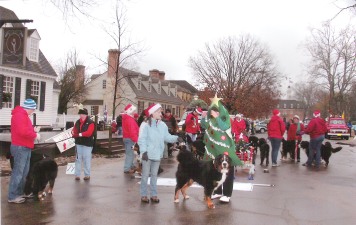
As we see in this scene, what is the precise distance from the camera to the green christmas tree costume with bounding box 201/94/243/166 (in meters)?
7.26

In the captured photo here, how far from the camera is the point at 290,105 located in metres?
153

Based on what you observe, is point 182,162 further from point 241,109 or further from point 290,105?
point 290,105

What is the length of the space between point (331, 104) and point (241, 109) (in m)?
15.7

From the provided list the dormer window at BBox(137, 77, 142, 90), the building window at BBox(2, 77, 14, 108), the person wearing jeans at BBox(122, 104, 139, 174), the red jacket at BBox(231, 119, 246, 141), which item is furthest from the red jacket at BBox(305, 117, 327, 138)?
the dormer window at BBox(137, 77, 142, 90)

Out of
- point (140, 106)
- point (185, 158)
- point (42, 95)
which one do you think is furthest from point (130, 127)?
point (140, 106)

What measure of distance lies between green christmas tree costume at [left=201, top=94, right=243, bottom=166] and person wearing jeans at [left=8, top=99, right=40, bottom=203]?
10.6ft

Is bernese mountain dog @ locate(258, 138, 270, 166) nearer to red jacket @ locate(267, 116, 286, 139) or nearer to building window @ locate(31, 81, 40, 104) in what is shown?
red jacket @ locate(267, 116, 286, 139)

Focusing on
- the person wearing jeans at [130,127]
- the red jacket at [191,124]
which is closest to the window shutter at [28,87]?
the red jacket at [191,124]

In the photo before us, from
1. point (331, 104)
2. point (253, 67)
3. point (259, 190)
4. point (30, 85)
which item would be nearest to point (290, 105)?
point (331, 104)

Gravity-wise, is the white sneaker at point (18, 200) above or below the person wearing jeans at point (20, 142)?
below

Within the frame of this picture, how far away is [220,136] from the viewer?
7.30 metres

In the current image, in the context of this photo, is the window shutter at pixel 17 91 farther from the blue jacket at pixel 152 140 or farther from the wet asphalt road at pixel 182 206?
the blue jacket at pixel 152 140

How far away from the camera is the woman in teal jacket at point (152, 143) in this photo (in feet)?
23.2

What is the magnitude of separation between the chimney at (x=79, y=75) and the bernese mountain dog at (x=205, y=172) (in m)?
41.0
